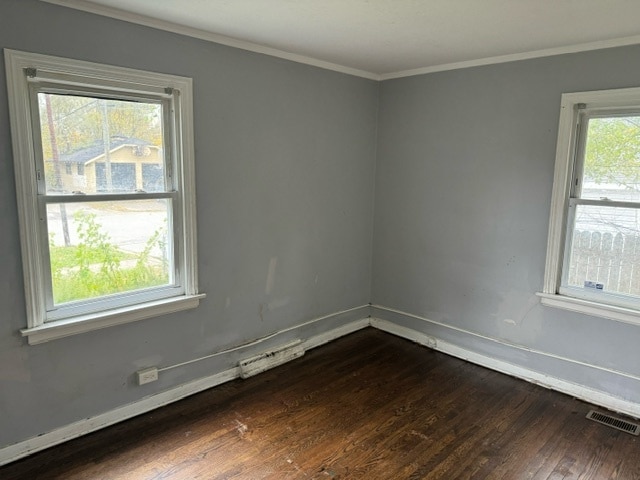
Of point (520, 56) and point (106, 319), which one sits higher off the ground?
point (520, 56)

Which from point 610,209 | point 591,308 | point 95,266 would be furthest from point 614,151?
point 95,266

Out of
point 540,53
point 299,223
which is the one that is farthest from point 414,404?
point 540,53

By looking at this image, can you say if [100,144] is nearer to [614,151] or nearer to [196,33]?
[196,33]

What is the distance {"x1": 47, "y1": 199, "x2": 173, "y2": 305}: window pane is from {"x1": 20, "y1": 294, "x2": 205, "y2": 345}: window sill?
14 centimetres


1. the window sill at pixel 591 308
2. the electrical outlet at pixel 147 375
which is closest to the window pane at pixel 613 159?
the window sill at pixel 591 308

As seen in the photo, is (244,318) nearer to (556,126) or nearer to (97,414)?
(97,414)

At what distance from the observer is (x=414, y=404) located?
2990mm

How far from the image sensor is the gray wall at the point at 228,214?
7.50 feet

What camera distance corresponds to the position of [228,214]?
3.10 metres

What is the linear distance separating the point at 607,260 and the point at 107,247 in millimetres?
3275

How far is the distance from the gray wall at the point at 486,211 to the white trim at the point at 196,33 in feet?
2.56

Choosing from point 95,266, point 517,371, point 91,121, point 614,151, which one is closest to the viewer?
point 91,121

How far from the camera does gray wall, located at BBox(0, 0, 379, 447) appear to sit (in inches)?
90.0

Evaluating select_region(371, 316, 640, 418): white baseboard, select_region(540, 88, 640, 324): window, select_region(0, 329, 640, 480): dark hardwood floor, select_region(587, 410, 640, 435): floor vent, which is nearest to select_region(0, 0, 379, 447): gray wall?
select_region(0, 329, 640, 480): dark hardwood floor
